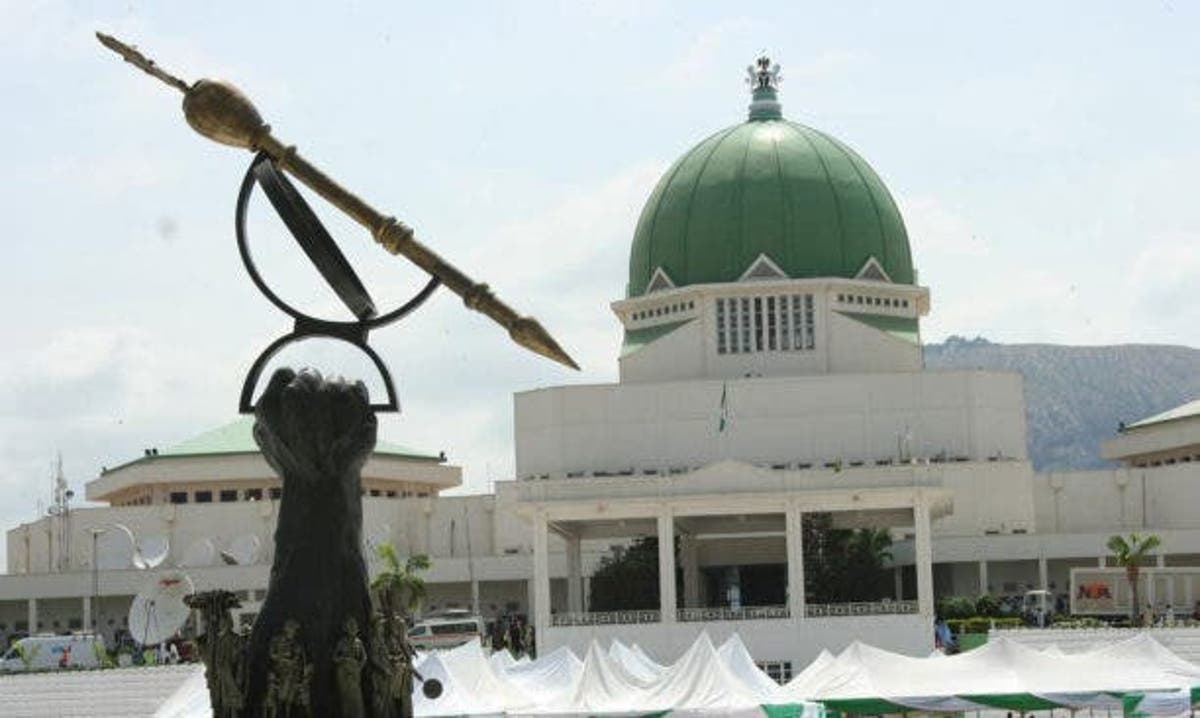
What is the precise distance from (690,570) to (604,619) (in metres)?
9.75

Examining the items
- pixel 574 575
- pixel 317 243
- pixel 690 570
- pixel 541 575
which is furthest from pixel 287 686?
pixel 690 570

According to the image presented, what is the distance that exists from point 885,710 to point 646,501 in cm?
3133

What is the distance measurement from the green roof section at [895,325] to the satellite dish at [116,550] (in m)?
24.6

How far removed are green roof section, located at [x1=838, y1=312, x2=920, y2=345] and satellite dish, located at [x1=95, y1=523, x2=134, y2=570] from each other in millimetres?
24639

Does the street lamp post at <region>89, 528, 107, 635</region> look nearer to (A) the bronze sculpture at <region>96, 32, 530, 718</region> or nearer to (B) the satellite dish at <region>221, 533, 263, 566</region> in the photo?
(B) the satellite dish at <region>221, 533, 263, 566</region>

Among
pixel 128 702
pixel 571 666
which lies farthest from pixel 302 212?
pixel 128 702

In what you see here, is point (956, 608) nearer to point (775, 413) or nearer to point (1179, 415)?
point (775, 413)

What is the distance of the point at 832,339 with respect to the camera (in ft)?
287

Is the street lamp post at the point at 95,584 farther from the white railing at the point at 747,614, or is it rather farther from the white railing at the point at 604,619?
the white railing at the point at 747,614

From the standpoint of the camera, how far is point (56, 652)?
2798 inches

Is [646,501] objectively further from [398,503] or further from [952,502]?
[398,503]

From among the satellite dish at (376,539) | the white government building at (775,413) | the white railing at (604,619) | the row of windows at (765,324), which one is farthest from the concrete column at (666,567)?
the satellite dish at (376,539)

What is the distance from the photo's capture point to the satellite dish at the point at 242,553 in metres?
Answer: 89.5

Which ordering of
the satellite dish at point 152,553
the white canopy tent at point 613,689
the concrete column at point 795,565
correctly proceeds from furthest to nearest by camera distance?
the satellite dish at point 152,553
the concrete column at point 795,565
the white canopy tent at point 613,689
